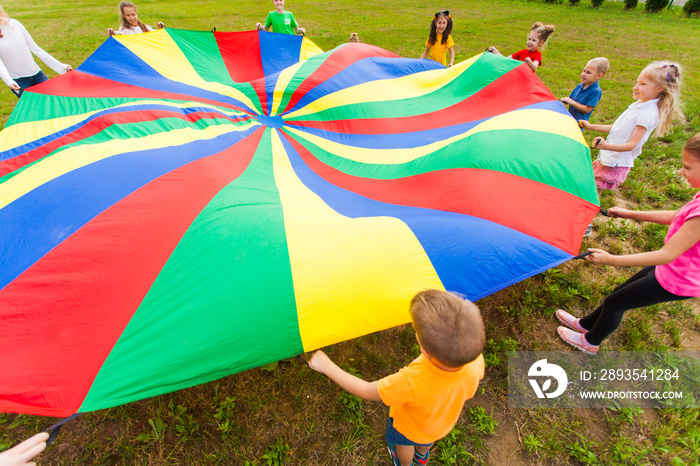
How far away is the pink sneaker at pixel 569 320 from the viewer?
241cm

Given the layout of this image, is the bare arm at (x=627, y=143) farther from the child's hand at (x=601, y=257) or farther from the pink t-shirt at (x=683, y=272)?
the child's hand at (x=601, y=257)

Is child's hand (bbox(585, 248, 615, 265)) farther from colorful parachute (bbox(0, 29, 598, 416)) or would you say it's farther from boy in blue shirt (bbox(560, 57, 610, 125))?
boy in blue shirt (bbox(560, 57, 610, 125))

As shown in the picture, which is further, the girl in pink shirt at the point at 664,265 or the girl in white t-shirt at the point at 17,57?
the girl in white t-shirt at the point at 17,57

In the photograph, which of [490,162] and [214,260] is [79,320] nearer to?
[214,260]

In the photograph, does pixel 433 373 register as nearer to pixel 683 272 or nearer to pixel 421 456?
pixel 421 456

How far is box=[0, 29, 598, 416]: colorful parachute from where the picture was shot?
1.49 m

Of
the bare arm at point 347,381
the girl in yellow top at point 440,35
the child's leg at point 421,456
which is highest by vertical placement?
the girl in yellow top at point 440,35

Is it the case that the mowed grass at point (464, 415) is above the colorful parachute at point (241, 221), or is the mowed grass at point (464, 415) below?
below

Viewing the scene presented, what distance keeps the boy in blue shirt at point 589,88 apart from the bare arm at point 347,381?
3230mm

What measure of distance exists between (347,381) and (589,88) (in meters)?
3.48

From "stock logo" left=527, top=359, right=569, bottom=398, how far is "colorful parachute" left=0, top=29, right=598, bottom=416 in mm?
907

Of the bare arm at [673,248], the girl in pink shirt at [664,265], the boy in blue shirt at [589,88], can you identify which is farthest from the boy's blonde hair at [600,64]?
the bare arm at [673,248]

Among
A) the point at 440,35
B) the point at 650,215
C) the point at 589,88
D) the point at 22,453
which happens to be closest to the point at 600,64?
the point at 589,88

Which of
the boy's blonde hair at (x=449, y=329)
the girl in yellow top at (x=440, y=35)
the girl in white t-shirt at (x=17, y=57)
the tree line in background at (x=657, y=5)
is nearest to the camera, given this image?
the boy's blonde hair at (x=449, y=329)
